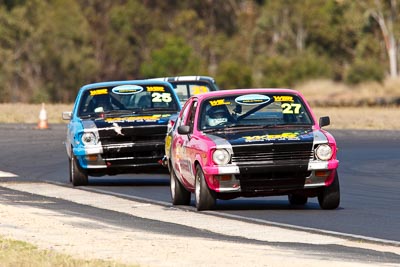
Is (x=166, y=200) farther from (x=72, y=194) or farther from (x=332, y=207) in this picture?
(x=332, y=207)

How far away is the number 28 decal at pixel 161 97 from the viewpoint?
2066 centimetres

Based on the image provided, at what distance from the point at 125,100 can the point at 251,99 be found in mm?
5115

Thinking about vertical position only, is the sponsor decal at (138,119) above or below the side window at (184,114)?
below

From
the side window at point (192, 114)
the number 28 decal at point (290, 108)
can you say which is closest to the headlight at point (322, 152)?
the number 28 decal at point (290, 108)

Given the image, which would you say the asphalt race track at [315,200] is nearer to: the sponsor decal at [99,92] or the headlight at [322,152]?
the headlight at [322,152]

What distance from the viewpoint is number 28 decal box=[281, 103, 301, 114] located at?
15.8 m

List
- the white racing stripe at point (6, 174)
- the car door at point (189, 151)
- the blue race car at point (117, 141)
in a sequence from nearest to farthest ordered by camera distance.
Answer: the car door at point (189, 151) < the blue race car at point (117, 141) < the white racing stripe at point (6, 174)

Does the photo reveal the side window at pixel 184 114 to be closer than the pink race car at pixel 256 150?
No

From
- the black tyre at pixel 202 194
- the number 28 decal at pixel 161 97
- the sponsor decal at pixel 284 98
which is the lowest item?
the black tyre at pixel 202 194

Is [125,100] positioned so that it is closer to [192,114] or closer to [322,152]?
[192,114]

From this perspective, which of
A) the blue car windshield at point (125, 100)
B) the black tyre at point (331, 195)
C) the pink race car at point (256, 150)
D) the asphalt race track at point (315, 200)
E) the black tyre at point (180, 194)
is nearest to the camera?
the asphalt race track at point (315, 200)

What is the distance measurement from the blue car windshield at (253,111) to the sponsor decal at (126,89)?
15.3 ft

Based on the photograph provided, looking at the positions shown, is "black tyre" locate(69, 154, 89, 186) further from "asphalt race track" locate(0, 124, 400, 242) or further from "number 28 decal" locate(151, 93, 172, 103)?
"number 28 decal" locate(151, 93, 172, 103)

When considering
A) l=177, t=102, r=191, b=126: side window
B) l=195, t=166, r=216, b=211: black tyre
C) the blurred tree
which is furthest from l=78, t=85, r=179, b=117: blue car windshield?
the blurred tree
